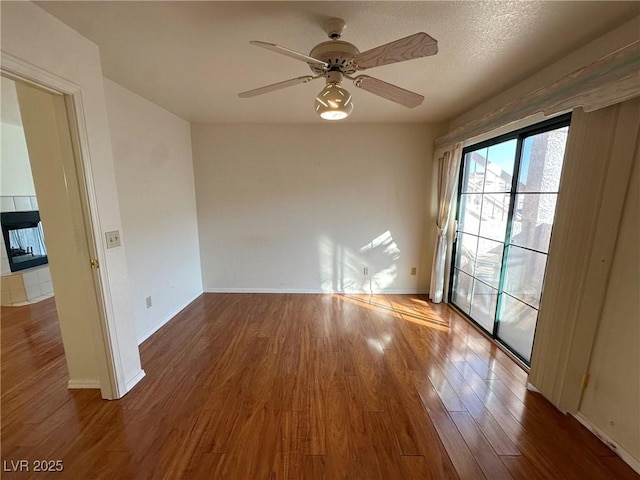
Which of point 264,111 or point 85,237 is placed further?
point 264,111

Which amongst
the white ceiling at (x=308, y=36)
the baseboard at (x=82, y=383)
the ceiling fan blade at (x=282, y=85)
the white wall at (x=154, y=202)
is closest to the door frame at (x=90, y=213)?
the baseboard at (x=82, y=383)

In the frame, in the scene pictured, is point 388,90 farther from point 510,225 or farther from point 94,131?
point 94,131

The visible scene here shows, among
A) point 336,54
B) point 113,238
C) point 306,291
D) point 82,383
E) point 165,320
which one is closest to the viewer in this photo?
point 336,54

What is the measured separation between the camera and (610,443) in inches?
59.4

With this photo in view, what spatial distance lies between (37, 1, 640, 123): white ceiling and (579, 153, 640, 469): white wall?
95 cm

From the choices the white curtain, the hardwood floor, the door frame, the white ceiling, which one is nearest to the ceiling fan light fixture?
the white ceiling

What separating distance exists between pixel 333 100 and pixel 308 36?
0.50 meters

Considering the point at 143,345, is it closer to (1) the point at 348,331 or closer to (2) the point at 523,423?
(1) the point at 348,331

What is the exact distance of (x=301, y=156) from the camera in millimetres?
3660

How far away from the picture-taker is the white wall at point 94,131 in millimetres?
1306

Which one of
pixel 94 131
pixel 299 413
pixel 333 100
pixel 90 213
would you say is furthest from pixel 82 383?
pixel 333 100

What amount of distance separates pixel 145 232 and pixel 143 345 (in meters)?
1.14

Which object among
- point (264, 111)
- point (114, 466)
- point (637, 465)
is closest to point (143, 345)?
point (114, 466)

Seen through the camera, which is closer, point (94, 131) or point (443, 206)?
point (94, 131)
